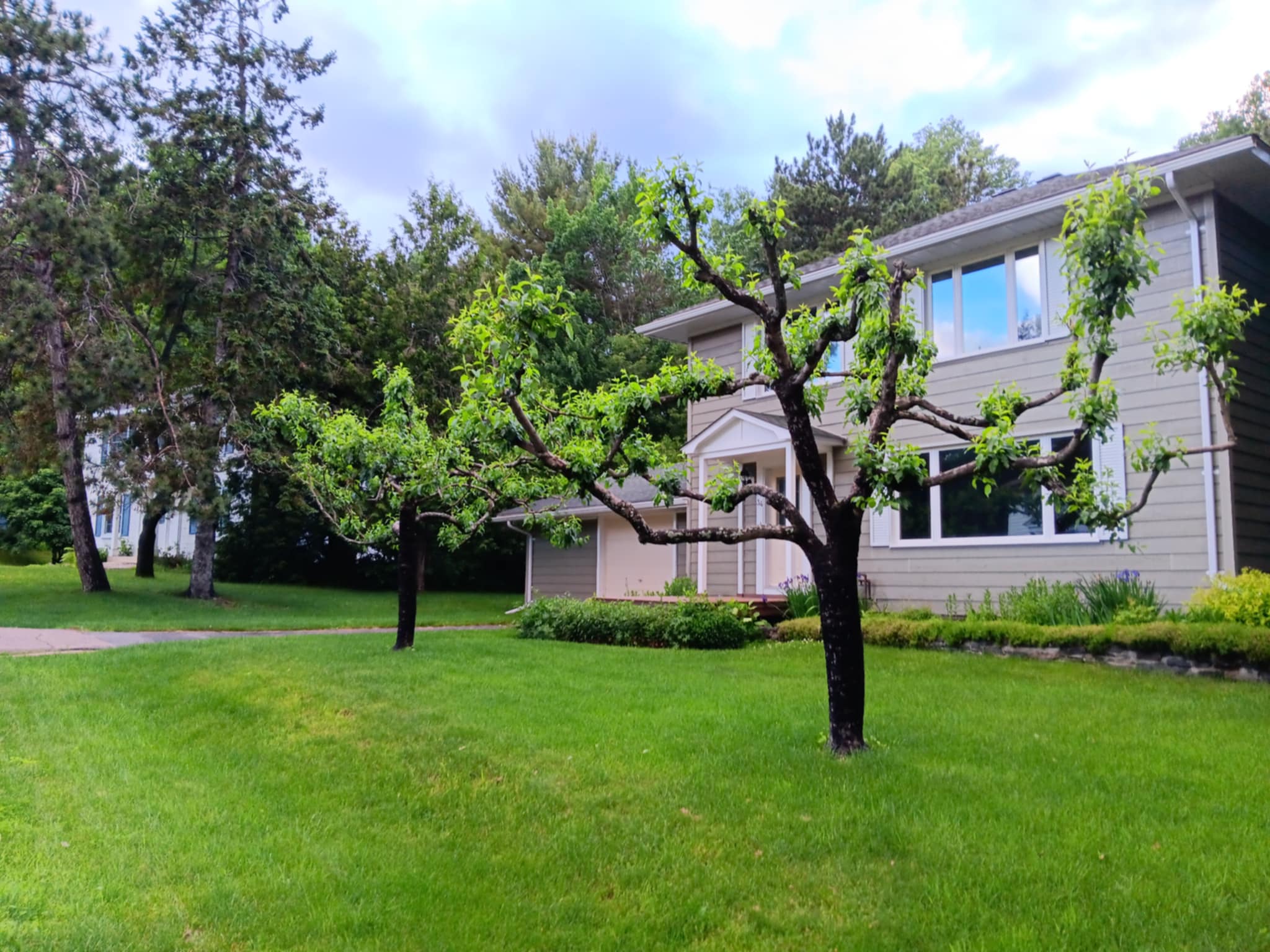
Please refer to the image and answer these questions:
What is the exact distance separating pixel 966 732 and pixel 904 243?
Answer: 8502mm

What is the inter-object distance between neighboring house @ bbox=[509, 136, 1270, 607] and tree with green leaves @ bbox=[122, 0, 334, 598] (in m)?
10.6

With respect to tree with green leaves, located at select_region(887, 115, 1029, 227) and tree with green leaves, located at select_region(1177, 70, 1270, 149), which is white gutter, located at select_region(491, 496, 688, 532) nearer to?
tree with green leaves, located at select_region(887, 115, 1029, 227)

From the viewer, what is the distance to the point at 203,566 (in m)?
21.1

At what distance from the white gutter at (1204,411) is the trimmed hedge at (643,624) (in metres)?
5.47

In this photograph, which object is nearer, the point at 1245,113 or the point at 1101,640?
the point at 1101,640

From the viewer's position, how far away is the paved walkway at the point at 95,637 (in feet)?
37.6

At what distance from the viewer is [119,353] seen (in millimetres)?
17203

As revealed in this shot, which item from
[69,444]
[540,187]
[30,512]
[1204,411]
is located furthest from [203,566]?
[540,187]

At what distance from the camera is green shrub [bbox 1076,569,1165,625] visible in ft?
33.1

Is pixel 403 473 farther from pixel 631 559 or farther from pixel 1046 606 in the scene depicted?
pixel 631 559

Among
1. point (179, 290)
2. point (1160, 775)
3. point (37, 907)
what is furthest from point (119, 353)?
point (1160, 775)

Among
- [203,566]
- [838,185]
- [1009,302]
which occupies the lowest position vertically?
[203,566]

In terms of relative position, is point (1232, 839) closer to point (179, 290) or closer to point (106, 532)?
point (179, 290)

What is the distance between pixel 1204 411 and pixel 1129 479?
3.58ft
